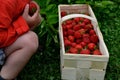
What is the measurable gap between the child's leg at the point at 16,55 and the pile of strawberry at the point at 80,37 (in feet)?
0.97

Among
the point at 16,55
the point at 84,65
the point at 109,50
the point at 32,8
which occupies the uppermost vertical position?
the point at 32,8

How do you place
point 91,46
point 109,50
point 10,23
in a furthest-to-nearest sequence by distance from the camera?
1. point 109,50
2. point 91,46
3. point 10,23

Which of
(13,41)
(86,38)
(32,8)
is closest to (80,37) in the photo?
(86,38)

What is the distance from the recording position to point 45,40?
2201 mm

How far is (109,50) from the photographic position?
2.17m

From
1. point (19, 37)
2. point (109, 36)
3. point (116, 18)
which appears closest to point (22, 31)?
point (19, 37)

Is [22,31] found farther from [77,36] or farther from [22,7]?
[77,36]

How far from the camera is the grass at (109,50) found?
1.94 meters

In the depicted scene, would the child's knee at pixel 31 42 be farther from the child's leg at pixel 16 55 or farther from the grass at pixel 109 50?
the grass at pixel 109 50

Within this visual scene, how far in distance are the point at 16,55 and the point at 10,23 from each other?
0.18m

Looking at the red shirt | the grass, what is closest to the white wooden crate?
the grass

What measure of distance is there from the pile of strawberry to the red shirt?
0.35 metres

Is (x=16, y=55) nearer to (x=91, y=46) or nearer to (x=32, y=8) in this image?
(x=32, y=8)

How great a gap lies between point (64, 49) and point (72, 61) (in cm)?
9
